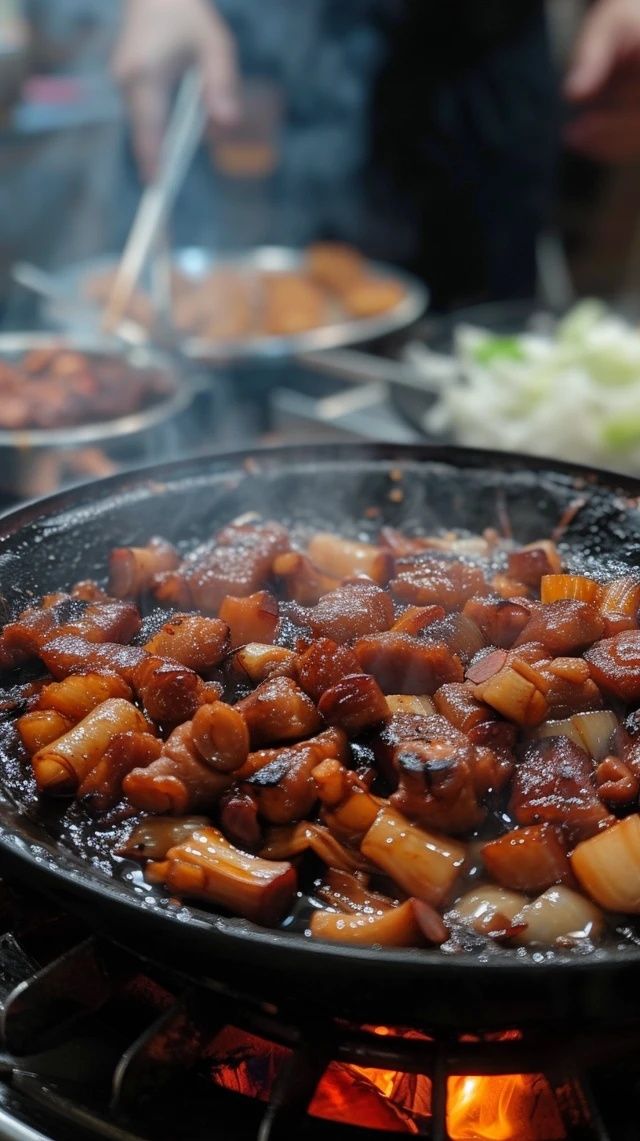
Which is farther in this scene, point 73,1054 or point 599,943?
point 73,1054

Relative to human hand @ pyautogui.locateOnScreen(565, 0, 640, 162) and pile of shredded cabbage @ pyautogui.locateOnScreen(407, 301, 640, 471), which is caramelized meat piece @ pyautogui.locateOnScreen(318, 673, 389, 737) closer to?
pile of shredded cabbage @ pyautogui.locateOnScreen(407, 301, 640, 471)

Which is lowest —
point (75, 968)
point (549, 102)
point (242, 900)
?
point (75, 968)

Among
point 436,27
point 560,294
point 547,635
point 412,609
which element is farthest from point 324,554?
point 560,294

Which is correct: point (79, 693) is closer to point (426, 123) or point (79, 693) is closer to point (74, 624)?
point (74, 624)

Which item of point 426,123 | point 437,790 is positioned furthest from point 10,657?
point 426,123

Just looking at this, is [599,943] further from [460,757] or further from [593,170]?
[593,170]

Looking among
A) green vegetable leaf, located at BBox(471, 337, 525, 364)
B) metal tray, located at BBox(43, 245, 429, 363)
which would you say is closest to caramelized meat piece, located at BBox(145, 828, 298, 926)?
metal tray, located at BBox(43, 245, 429, 363)
